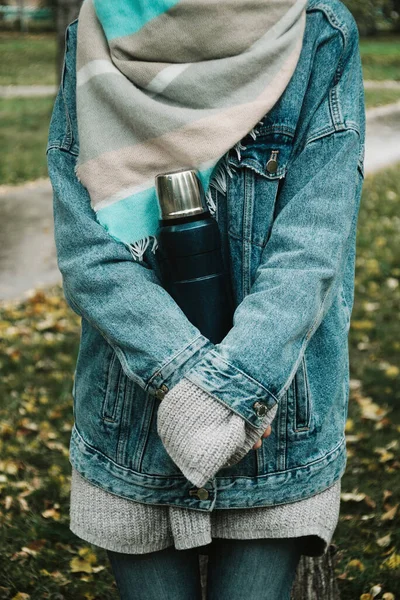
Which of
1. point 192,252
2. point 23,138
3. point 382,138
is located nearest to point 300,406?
point 192,252

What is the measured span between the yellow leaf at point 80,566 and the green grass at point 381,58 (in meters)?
18.6

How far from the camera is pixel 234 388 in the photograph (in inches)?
59.8

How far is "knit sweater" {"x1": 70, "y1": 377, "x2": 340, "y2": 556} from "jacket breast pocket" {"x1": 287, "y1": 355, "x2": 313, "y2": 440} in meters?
0.13

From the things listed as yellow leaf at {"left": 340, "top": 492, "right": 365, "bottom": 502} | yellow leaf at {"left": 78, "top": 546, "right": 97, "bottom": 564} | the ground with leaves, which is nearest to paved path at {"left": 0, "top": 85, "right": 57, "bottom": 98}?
the ground with leaves

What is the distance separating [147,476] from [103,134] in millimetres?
697

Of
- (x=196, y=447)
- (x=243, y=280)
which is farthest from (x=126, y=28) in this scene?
(x=196, y=447)

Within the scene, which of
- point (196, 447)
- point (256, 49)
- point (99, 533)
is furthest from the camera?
point (99, 533)

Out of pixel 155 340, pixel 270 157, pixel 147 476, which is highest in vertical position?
pixel 270 157

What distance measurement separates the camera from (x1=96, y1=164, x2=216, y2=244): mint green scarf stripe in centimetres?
167

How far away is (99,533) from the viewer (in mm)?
1738

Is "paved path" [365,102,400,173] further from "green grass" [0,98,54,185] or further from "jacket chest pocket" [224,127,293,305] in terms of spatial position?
"jacket chest pocket" [224,127,293,305]

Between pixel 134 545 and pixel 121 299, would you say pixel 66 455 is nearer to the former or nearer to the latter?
pixel 134 545

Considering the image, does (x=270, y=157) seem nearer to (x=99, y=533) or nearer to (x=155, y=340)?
(x=155, y=340)

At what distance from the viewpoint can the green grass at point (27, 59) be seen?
22.1 metres
